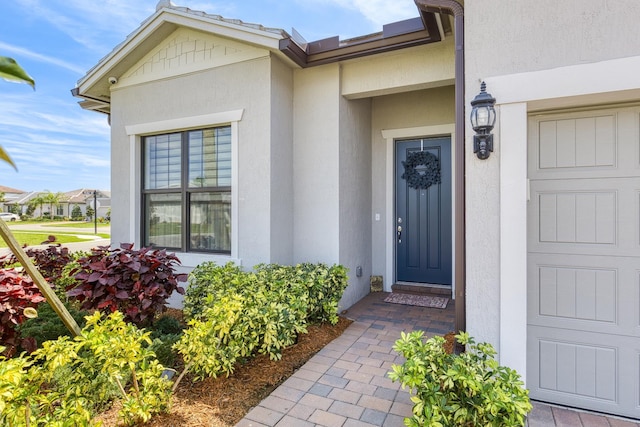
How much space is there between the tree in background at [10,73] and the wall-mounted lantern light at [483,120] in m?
3.04

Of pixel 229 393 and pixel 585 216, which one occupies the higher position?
pixel 585 216

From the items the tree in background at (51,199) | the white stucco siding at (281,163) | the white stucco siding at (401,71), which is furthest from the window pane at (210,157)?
the tree in background at (51,199)

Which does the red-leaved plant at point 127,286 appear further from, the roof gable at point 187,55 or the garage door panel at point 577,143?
the garage door panel at point 577,143

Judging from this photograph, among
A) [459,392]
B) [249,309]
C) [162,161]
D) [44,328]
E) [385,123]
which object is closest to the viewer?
[459,392]

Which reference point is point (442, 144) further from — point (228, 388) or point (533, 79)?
point (228, 388)

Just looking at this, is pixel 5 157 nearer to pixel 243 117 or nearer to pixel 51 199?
pixel 243 117

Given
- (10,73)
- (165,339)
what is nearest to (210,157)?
(165,339)

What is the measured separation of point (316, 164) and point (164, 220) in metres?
3.02

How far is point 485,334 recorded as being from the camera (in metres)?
2.87

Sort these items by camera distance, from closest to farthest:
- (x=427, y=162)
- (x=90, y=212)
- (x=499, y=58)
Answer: (x=499, y=58) < (x=427, y=162) < (x=90, y=212)

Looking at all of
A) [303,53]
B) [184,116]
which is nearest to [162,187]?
[184,116]

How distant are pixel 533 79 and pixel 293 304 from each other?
318 cm

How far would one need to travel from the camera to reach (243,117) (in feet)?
16.8

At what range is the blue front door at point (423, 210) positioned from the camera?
6047 mm
